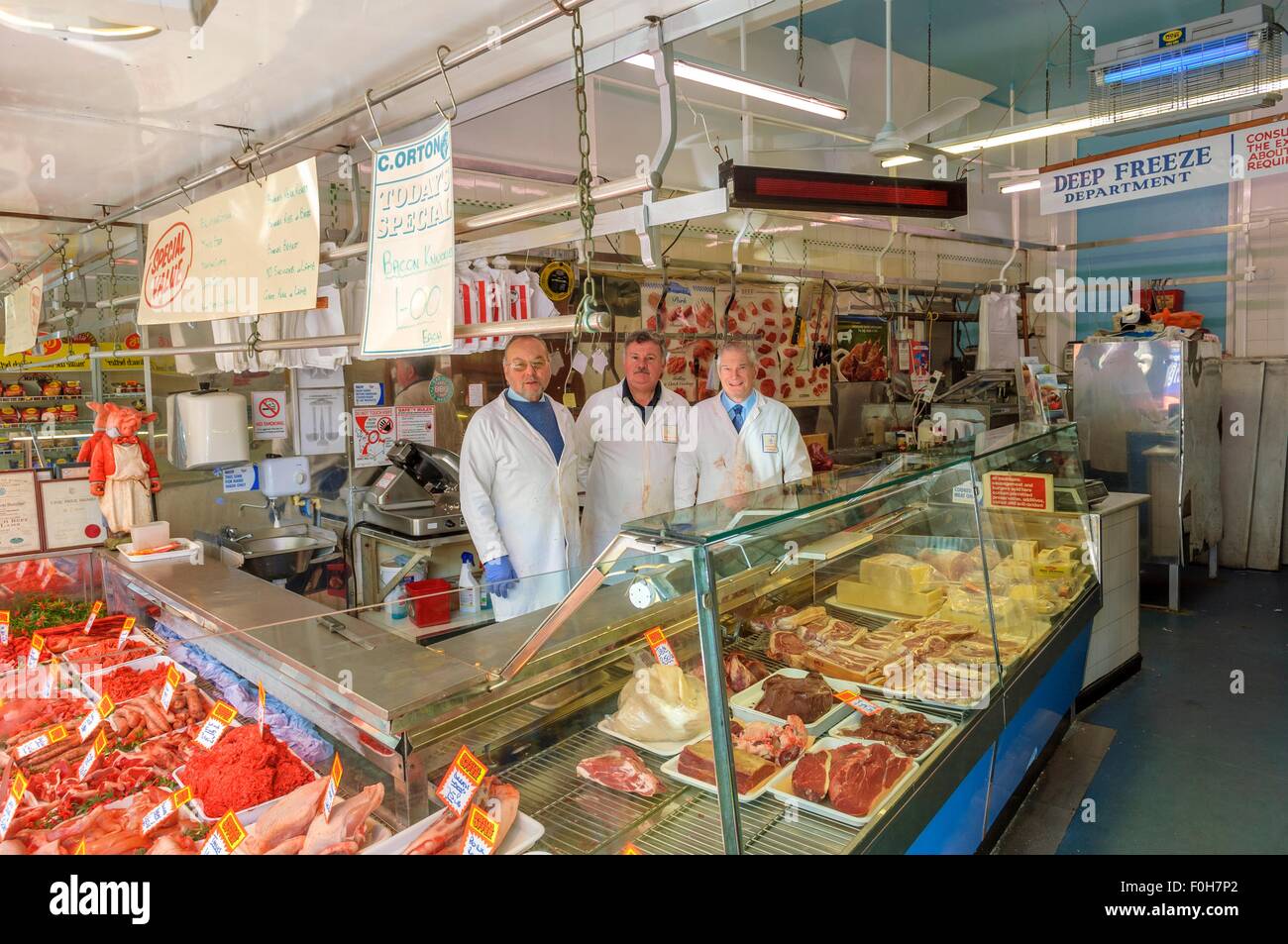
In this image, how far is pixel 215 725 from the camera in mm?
2471

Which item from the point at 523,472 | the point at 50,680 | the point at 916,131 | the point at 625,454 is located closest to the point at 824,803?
the point at 50,680

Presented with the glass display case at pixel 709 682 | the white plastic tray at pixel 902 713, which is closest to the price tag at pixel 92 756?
the glass display case at pixel 709 682

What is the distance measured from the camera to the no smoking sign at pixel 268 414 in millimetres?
5750

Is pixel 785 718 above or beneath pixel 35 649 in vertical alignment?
beneath

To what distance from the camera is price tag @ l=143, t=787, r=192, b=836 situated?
2107 mm

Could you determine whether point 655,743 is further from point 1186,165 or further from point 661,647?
point 1186,165

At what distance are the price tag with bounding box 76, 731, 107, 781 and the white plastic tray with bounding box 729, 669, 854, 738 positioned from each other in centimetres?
189

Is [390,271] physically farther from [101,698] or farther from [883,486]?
[883,486]

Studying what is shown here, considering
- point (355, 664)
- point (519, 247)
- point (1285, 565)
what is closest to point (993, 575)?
point (519, 247)

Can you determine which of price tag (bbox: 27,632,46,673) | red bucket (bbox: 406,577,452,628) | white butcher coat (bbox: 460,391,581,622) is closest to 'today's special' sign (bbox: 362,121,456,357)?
red bucket (bbox: 406,577,452,628)

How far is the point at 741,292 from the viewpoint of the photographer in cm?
877

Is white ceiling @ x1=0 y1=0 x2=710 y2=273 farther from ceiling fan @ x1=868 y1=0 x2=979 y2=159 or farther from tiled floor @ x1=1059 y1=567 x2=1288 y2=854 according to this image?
tiled floor @ x1=1059 y1=567 x2=1288 y2=854

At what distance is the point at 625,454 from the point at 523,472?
734mm

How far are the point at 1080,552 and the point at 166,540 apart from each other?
5252 millimetres
